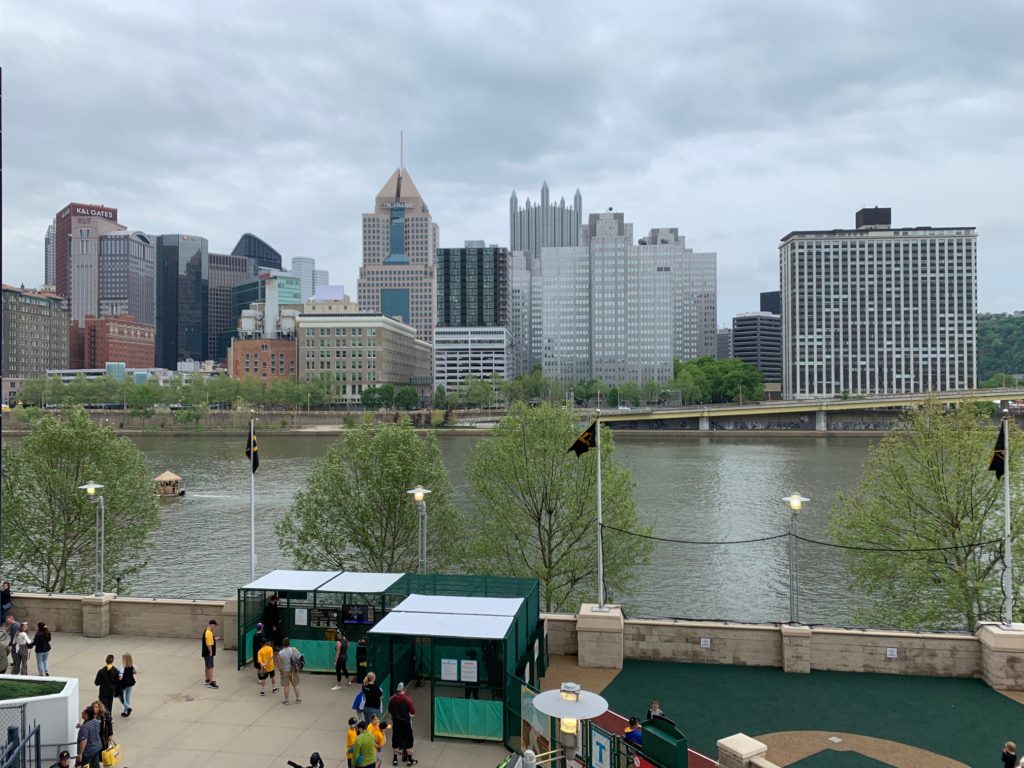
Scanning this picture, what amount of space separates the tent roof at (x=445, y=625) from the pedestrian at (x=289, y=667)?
1.90 m

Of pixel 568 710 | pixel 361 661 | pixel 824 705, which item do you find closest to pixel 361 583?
pixel 361 661

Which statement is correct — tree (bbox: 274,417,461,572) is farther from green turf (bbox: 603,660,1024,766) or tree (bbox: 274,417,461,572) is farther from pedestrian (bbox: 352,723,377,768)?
pedestrian (bbox: 352,723,377,768)

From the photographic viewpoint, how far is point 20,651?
1664cm

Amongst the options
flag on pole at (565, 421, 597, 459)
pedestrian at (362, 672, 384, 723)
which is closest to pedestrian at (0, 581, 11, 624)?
pedestrian at (362, 672, 384, 723)

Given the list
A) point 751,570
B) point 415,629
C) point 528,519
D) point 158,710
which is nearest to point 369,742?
point 415,629

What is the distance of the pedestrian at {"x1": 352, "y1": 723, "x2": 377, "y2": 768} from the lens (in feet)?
39.5

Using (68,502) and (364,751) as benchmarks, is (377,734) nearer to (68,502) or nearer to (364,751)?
(364,751)

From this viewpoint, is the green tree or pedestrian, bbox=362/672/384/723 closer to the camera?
pedestrian, bbox=362/672/384/723

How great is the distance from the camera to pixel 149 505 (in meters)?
33.9

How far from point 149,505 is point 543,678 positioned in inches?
924

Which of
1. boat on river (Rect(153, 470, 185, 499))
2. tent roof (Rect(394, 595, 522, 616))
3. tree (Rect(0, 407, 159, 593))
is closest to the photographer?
tent roof (Rect(394, 595, 522, 616))

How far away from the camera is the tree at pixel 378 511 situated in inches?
1195

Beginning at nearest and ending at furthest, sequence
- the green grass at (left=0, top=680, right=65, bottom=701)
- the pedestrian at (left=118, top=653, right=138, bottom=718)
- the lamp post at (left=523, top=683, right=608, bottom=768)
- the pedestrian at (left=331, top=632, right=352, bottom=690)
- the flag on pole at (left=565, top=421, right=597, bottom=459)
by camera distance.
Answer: the lamp post at (left=523, top=683, right=608, bottom=768), the green grass at (left=0, top=680, right=65, bottom=701), the pedestrian at (left=118, top=653, right=138, bottom=718), the pedestrian at (left=331, top=632, right=352, bottom=690), the flag on pole at (left=565, top=421, right=597, bottom=459)

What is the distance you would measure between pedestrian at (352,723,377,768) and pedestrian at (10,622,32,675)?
9153mm
